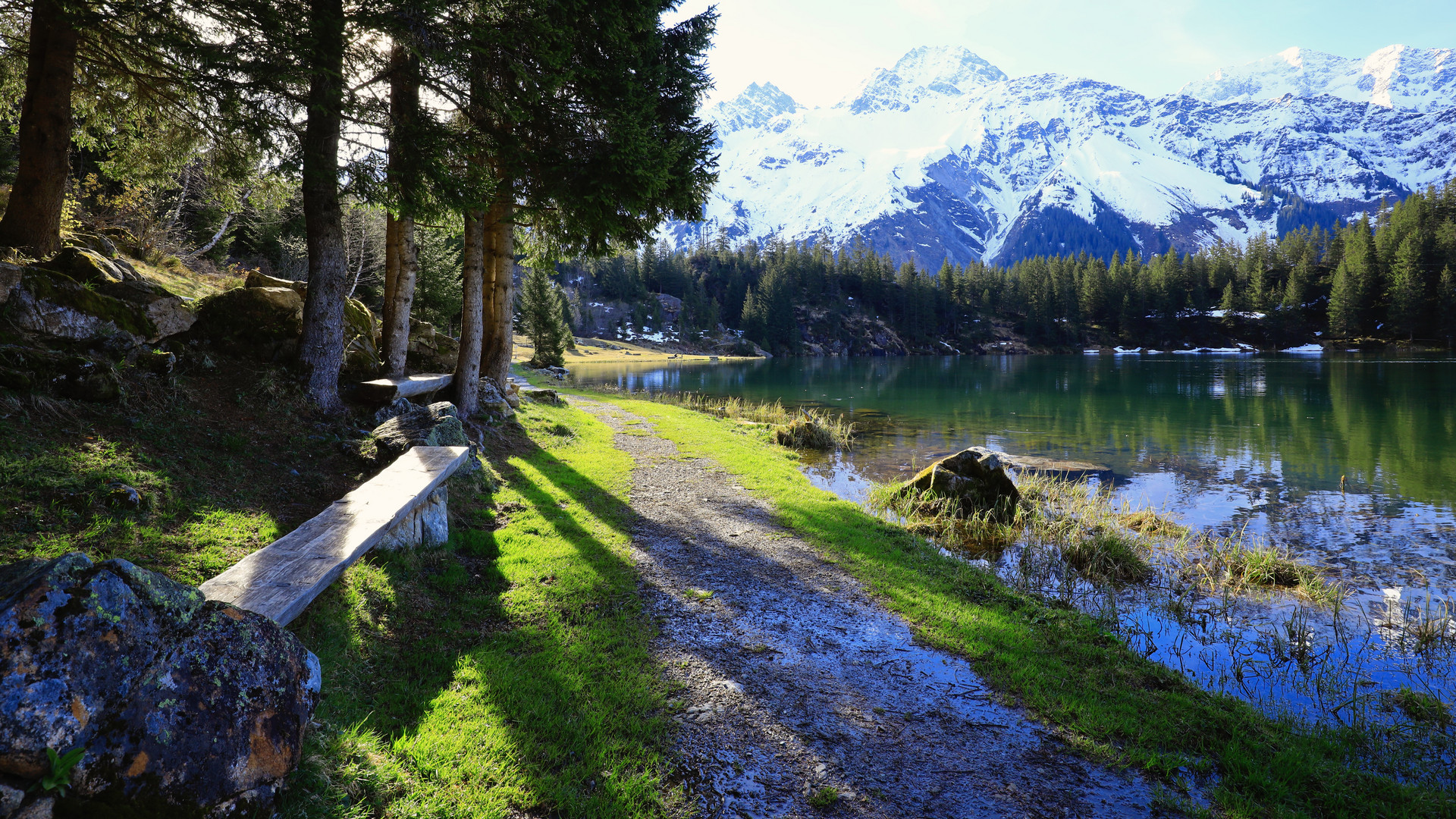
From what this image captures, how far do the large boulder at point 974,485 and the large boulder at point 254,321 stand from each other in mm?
12027

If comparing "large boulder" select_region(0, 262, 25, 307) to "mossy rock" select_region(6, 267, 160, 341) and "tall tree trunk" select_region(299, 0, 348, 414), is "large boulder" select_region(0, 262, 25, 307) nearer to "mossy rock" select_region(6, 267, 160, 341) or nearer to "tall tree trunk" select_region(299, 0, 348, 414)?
"mossy rock" select_region(6, 267, 160, 341)

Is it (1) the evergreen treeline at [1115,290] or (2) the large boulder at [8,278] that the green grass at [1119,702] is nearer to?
(2) the large boulder at [8,278]

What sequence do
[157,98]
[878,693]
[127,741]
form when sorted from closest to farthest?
1. [127,741]
2. [878,693]
3. [157,98]

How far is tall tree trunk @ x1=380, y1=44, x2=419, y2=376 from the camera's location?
31.5 ft

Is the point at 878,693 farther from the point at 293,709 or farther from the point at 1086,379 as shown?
the point at 1086,379

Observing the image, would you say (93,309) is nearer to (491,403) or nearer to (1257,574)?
(491,403)

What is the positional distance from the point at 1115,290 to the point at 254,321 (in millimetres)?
143458

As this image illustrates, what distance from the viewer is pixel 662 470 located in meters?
13.8

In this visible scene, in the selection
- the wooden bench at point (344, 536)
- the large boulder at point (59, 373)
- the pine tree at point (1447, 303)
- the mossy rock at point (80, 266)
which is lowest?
the wooden bench at point (344, 536)

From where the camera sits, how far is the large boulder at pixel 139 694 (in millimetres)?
2240

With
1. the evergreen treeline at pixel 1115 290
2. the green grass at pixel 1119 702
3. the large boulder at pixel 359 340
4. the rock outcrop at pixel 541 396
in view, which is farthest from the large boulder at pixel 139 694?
the evergreen treeline at pixel 1115 290

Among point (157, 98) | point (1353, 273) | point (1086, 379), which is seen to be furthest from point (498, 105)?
point (1353, 273)

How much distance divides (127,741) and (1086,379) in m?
60.6

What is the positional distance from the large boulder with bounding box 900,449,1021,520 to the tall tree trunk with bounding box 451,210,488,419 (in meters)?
9.81
